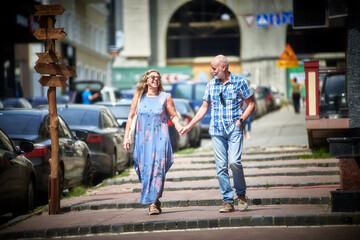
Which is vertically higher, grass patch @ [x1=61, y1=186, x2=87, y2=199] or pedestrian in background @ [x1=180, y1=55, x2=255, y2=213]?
pedestrian in background @ [x1=180, y1=55, x2=255, y2=213]

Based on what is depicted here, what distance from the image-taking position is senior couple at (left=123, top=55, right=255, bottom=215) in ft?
32.0

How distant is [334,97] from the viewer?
1706 centimetres

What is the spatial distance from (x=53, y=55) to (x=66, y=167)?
285 cm

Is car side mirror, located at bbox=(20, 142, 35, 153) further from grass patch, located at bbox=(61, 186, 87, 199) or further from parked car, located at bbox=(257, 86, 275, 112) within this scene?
parked car, located at bbox=(257, 86, 275, 112)

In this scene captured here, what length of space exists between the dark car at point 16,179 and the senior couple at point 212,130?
4.99 feet

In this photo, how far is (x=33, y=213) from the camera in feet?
34.4

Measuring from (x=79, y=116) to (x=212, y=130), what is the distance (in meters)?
6.67

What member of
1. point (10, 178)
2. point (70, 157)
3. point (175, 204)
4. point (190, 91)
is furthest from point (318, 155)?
point (190, 91)

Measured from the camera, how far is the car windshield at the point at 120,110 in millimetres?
19859

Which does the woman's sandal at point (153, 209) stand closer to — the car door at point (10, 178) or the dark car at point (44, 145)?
the car door at point (10, 178)

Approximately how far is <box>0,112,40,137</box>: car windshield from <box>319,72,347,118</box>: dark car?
6.69m

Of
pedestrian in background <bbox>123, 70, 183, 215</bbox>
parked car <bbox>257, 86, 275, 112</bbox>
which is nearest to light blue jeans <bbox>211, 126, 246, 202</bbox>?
pedestrian in background <bbox>123, 70, 183, 215</bbox>

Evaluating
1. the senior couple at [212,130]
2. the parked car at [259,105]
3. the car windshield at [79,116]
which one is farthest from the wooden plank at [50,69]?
the parked car at [259,105]

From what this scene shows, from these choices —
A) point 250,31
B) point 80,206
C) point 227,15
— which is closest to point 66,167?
point 80,206
